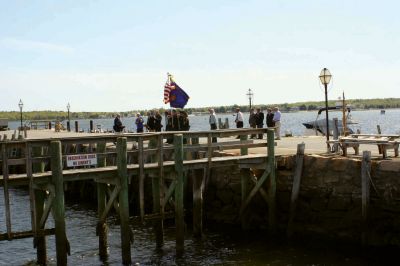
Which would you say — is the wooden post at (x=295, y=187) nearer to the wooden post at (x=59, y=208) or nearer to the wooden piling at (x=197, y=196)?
the wooden piling at (x=197, y=196)

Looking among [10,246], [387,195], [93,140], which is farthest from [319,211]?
[10,246]

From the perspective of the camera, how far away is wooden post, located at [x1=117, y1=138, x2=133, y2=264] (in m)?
14.8

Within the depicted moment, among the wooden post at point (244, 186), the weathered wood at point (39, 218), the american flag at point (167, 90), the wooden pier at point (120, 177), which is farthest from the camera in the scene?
the american flag at point (167, 90)

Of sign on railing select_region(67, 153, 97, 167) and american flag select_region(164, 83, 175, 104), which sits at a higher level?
american flag select_region(164, 83, 175, 104)

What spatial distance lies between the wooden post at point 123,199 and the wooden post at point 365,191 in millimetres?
6409

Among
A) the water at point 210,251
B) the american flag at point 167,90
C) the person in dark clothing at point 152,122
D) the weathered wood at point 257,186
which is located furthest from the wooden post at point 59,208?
the person in dark clothing at point 152,122

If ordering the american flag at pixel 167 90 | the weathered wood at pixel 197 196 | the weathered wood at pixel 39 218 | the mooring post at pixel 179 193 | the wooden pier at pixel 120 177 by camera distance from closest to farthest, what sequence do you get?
the wooden pier at pixel 120 177 < the weathered wood at pixel 39 218 < the mooring post at pixel 179 193 < the weathered wood at pixel 197 196 < the american flag at pixel 167 90

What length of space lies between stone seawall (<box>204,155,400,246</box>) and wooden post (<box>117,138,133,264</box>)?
Answer: 15.7 ft

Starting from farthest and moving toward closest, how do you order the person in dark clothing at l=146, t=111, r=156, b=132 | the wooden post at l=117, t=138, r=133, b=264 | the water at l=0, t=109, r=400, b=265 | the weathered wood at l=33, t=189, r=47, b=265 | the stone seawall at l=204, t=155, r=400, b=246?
the person in dark clothing at l=146, t=111, r=156, b=132, the stone seawall at l=204, t=155, r=400, b=246, the water at l=0, t=109, r=400, b=265, the weathered wood at l=33, t=189, r=47, b=265, the wooden post at l=117, t=138, r=133, b=264

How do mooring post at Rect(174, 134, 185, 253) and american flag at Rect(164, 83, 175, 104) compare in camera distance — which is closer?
mooring post at Rect(174, 134, 185, 253)

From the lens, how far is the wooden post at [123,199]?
48.7ft

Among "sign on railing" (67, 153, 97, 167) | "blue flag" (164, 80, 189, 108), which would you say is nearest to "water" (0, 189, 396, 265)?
"sign on railing" (67, 153, 97, 167)

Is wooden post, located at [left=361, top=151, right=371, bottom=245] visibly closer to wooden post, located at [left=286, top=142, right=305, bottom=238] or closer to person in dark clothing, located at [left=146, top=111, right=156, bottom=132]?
wooden post, located at [left=286, top=142, right=305, bottom=238]

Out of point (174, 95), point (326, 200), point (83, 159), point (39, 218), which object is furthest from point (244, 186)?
point (39, 218)
